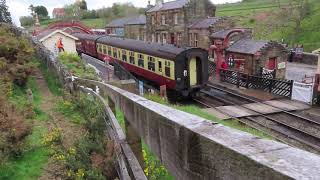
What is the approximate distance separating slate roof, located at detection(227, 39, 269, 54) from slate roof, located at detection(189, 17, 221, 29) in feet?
22.5

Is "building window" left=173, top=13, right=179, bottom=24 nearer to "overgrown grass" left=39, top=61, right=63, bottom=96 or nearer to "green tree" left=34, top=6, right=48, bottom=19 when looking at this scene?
"overgrown grass" left=39, top=61, right=63, bottom=96

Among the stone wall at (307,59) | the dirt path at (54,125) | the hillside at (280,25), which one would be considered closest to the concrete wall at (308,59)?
the stone wall at (307,59)

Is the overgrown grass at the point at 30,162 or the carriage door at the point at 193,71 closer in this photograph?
the overgrown grass at the point at 30,162

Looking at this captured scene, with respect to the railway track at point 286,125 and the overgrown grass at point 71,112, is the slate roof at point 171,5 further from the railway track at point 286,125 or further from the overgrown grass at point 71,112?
the overgrown grass at point 71,112

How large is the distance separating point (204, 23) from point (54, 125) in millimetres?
26158

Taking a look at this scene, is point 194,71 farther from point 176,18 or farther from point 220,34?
A: point 176,18

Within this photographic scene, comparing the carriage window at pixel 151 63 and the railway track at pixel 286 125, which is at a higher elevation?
the carriage window at pixel 151 63

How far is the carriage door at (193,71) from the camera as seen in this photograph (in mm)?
19067

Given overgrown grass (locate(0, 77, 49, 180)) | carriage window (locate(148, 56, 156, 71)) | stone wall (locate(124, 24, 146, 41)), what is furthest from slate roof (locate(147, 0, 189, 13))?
overgrown grass (locate(0, 77, 49, 180))

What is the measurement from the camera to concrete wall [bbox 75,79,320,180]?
0.92 metres

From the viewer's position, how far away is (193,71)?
63.7 feet

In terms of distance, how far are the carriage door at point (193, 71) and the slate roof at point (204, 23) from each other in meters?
13.8

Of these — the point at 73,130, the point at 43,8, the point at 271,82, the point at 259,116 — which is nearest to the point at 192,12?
the point at 271,82

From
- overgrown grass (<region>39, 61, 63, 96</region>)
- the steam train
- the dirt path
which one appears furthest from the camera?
the steam train
